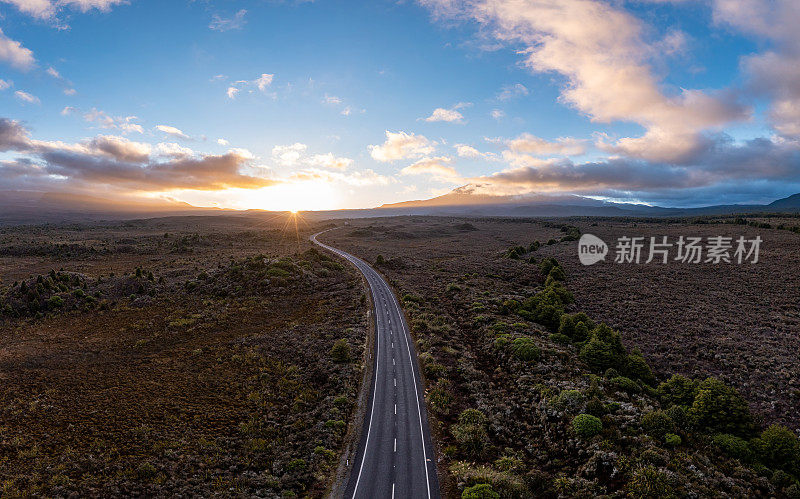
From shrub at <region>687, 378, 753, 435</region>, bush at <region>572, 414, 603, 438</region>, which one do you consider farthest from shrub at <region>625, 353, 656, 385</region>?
bush at <region>572, 414, 603, 438</region>

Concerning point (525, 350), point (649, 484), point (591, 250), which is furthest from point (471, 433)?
point (591, 250)

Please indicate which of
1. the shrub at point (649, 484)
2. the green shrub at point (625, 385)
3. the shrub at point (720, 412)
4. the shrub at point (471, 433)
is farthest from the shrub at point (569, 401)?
the shrub at point (720, 412)

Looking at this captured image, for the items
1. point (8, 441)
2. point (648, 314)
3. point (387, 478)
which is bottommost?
point (387, 478)

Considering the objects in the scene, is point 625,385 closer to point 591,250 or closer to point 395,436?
point 395,436

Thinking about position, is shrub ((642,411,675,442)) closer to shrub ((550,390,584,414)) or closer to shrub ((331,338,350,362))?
shrub ((550,390,584,414))

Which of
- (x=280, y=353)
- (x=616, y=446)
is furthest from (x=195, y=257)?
(x=616, y=446)

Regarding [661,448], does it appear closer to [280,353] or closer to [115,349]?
[280,353]
